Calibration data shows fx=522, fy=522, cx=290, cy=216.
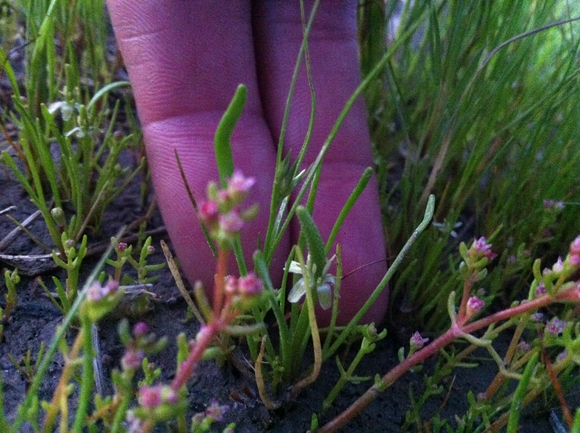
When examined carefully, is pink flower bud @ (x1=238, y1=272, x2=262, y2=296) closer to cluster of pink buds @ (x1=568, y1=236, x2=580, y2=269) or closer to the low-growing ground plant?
the low-growing ground plant

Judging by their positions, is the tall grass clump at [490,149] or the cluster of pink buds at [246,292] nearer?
the cluster of pink buds at [246,292]

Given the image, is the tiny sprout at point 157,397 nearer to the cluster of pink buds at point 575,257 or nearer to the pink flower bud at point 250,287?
the pink flower bud at point 250,287

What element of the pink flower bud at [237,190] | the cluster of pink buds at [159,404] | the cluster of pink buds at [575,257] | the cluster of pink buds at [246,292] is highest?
the pink flower bud at [237,190]

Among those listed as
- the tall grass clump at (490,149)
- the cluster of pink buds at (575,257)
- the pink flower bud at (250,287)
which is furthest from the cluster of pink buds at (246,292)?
the tall grass clump at (490,149)

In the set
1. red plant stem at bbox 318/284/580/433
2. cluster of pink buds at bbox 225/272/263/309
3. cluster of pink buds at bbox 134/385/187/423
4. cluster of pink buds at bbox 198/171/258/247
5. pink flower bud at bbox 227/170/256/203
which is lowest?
red plant stem at bbox 318/284/580/433

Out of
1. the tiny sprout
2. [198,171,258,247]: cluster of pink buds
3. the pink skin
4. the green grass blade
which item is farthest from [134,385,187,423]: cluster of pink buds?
the pink skin

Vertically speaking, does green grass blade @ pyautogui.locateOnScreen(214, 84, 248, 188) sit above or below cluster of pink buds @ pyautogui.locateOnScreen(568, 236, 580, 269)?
above

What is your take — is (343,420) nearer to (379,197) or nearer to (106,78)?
(379,197)

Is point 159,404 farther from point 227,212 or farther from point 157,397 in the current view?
point 227,212
